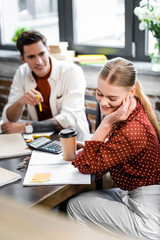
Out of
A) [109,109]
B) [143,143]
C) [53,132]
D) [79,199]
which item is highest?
[109,109]

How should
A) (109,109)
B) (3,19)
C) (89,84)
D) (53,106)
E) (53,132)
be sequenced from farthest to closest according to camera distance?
(3,19)
(89,84)
(53,106)
(53,132)
(109,109)

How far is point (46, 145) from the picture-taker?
1.60 meters

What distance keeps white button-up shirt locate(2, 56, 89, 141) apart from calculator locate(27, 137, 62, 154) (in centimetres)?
27

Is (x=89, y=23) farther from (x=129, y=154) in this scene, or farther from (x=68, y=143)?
(x=129, y=154)

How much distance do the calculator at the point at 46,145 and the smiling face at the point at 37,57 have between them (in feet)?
2.03

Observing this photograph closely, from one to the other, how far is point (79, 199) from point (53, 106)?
86 centimetres

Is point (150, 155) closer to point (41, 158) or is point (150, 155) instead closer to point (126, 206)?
point (126, 206)

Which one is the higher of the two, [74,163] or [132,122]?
[132,122]

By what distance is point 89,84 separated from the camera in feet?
9.20

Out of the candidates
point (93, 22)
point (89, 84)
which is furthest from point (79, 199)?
point (93, 22)

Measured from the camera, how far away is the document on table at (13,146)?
1.55m

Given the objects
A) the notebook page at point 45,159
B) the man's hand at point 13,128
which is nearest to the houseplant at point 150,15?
the man's hand at point 13,128

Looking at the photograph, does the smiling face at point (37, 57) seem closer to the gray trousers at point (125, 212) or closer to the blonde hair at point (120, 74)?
the blonde hair at point (120, 74)

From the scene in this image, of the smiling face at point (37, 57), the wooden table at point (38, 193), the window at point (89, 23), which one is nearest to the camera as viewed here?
the wooden table at point (38, 193)
